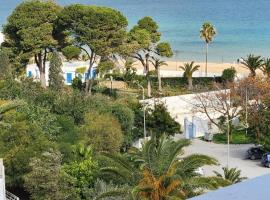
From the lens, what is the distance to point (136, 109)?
33.0 m

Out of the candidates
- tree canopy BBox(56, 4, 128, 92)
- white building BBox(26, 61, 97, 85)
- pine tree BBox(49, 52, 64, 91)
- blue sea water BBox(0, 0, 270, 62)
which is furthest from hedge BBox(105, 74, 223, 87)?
blue sea water BBox(0, 0, 270, 62)

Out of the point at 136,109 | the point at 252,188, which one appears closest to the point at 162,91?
the point at 136,109

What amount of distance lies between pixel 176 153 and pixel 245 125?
61.1 feet

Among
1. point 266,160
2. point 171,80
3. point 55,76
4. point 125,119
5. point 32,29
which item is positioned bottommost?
point 266,160

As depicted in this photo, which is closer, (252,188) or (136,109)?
(252,188)

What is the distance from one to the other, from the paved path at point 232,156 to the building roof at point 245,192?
23.3m

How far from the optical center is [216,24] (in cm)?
12656

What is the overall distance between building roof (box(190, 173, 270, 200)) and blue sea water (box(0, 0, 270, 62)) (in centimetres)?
8151

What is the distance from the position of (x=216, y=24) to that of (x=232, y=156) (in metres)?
99.0

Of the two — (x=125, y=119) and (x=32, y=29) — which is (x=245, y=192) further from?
(x=32, y=29)

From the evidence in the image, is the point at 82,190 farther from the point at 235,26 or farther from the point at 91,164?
the point at 235,26

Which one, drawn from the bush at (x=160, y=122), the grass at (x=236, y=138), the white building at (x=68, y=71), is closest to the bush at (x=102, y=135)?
the bush at (x=160, y=122)

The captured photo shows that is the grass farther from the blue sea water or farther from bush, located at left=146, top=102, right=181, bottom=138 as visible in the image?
the blue sea water

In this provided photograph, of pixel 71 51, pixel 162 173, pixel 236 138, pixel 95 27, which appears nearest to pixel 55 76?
pixel 71 51
